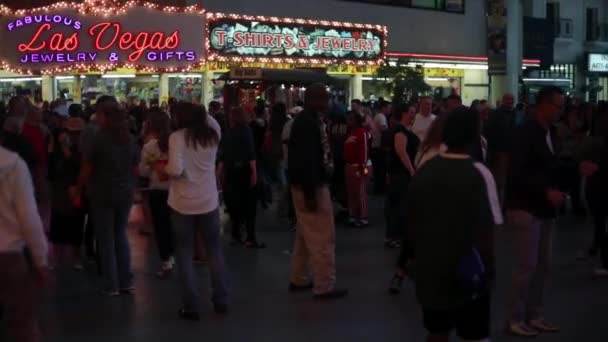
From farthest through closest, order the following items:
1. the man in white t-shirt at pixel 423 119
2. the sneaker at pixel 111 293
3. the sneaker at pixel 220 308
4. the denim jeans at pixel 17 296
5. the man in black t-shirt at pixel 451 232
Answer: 1. the man in white t-shirt at pixel 423 119
2. the sneaker at pixel 111 293
3. the sneaker at pixel 220 308
4. the denim jeans at pixel 17 296
5. the man in black t-shirt at pixel 451 232

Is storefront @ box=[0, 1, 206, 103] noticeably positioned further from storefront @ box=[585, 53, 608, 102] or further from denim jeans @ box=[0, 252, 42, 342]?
storefront @ box=[585, 53, 608, 102]

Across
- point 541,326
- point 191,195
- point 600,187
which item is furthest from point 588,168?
point 191,195

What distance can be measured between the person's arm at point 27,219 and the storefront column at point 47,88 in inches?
925

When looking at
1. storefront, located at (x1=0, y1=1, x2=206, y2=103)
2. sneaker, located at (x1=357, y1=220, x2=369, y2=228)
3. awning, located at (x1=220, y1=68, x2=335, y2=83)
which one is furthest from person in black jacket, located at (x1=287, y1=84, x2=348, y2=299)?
storefront, located at (x1=0, y1=1, x2=206, y2=103)

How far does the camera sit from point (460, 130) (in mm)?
5535

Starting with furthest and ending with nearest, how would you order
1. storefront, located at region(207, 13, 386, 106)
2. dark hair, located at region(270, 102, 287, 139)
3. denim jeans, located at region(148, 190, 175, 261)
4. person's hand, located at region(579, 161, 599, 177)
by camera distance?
storefront, located at region(207, 13, 386, 106)
dark hair, located at region(270, 102, 287, 139)
denim jeans, located at region(148, 190, 175, 261)
person's hand, located at region(579, 161, 599, 177)

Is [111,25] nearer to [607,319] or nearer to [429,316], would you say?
[607,319]

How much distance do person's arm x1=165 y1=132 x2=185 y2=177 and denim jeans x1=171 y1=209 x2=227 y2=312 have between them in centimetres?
37

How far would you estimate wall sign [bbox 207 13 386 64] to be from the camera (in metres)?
26.5

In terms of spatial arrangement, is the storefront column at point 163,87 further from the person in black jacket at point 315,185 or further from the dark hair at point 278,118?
the person in black jacket at point 315,185

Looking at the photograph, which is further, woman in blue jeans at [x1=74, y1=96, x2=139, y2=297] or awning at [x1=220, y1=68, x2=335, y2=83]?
awning at [x1=220, y1=68, x2=335, y2=83]

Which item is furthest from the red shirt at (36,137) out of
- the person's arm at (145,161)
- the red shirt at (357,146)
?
the red shirt at (357,146)

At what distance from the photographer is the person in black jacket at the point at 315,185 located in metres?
8.84

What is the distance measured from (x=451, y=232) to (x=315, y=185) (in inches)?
140
